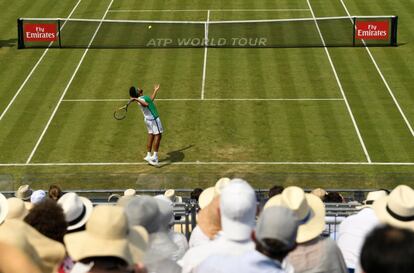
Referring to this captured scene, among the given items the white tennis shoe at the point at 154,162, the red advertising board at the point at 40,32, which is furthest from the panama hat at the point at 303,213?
the red advertising board at the point at 40,32

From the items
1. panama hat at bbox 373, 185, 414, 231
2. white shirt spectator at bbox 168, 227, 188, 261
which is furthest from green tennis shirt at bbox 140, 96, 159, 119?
panama hat at bbox 373, 185, 414, 231

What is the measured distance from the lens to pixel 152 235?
8094 mm

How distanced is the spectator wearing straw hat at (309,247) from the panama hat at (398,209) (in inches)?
25.8

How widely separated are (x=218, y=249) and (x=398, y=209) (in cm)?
218

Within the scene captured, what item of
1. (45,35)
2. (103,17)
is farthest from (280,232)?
(103,17)

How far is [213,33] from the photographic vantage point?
38812 millimetres

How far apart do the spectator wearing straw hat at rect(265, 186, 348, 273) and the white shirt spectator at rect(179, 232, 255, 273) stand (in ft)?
2.82

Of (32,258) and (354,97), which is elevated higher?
(32,258)

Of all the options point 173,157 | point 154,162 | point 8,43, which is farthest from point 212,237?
point 8,43

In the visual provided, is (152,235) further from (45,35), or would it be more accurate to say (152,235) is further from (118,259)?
(45,35)

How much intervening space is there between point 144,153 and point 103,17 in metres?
15.7

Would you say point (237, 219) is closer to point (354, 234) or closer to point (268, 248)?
point (268, 248)

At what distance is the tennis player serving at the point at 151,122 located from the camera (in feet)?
85.6

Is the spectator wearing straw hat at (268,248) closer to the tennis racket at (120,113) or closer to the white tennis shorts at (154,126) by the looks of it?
the white tennis shorts at (154,126)
